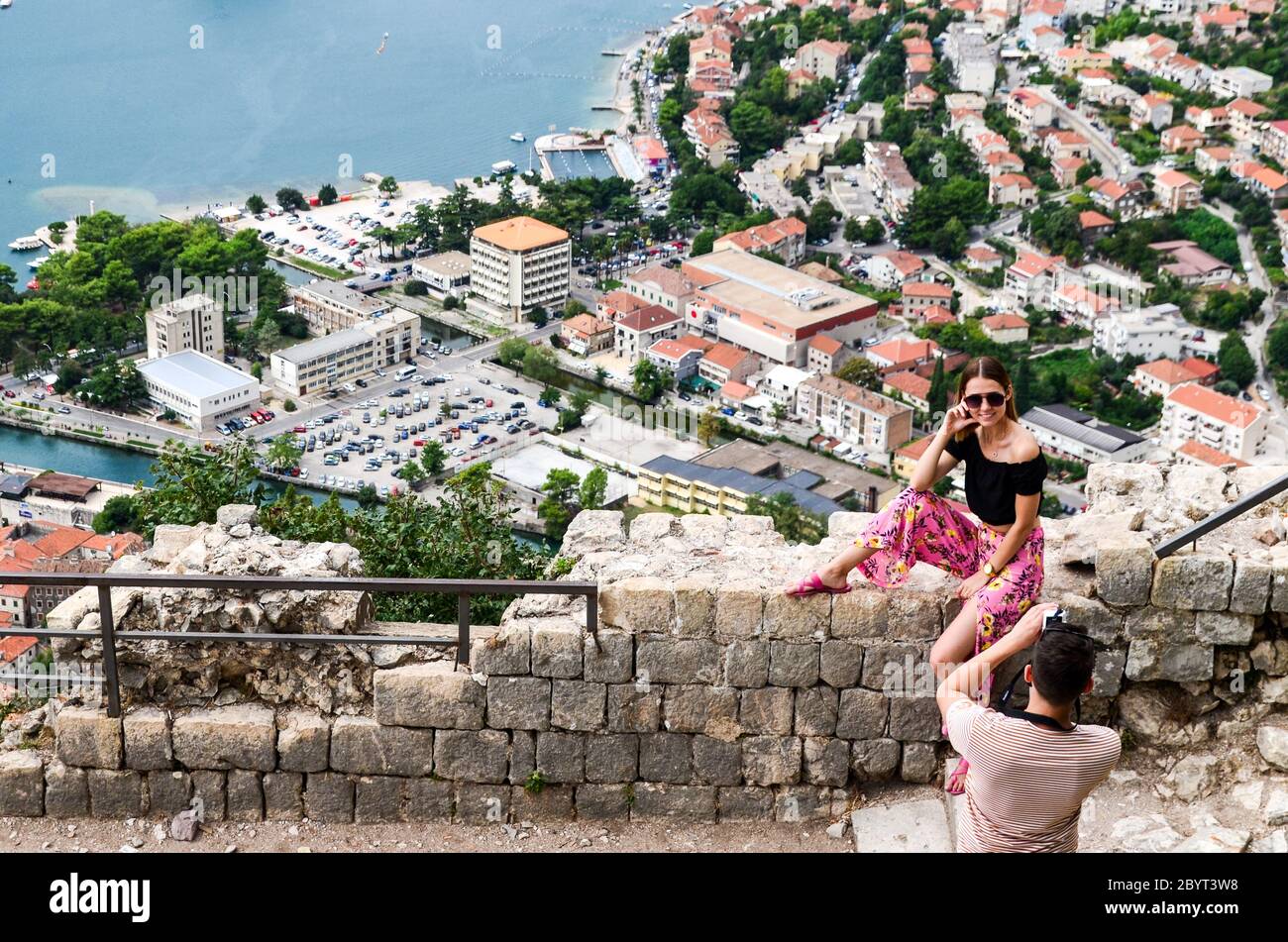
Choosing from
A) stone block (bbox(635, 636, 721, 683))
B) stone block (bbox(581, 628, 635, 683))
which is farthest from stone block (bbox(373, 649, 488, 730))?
stone block (bbox(635, 636, 721, 683))

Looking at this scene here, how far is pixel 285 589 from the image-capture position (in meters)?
3.67

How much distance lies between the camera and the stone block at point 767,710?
361cm

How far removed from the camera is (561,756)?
3646 millimetres

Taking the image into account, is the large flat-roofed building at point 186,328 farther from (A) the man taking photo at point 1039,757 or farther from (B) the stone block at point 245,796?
(A) the man taking photo at point 1039,757

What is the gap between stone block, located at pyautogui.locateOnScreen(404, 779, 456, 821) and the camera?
367cm

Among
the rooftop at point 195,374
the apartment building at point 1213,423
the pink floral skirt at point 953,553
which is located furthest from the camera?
the rooftop at point 195,374

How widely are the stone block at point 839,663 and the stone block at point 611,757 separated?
41 centimetres

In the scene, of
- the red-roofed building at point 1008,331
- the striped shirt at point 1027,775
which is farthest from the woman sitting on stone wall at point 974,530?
the red-roofed building at point 1008,331

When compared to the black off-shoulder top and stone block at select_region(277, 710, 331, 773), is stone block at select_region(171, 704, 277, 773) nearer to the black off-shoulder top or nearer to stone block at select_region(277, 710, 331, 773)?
stone block at select_region(277, 710, 331, 773)

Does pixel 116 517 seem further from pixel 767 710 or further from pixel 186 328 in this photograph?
pixel 767 710

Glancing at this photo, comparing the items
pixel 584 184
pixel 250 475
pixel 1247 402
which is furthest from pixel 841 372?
pixel 250 475

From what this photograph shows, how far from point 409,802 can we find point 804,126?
124ft

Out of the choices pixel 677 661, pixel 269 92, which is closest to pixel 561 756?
pixel 677 661

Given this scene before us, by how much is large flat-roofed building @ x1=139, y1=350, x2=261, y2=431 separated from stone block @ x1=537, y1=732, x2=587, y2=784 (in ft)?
78.9
